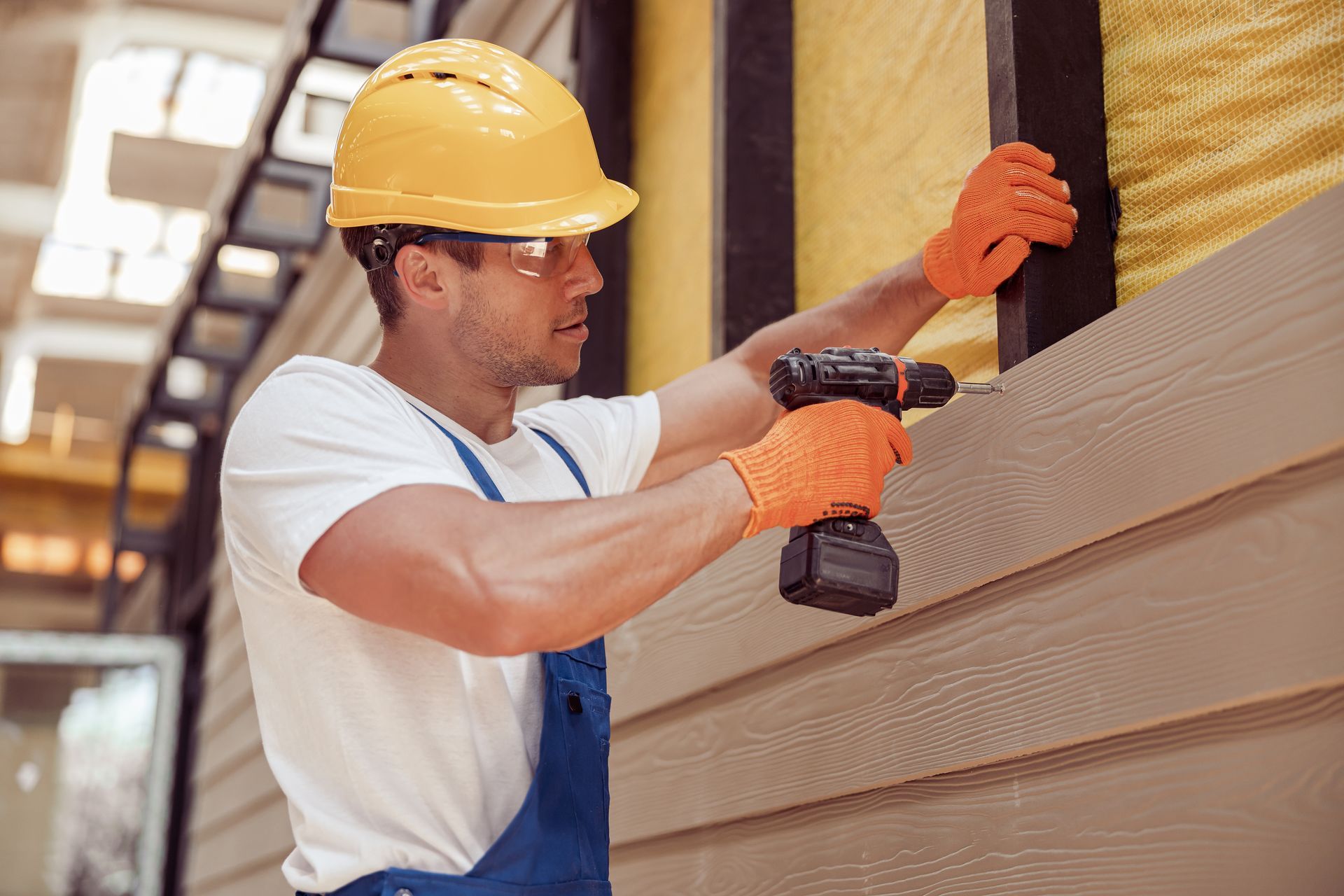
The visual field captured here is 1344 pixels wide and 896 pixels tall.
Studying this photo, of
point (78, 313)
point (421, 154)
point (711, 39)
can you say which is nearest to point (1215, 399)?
point (421, 154)

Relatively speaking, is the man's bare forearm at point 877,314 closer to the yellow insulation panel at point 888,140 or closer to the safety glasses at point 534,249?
the yellow insulation panel at point 888,140

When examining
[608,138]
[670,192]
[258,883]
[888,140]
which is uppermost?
[608,138]

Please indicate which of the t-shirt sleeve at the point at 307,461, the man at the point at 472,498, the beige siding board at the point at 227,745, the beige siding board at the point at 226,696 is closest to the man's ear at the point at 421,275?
the man at the point at 472,498

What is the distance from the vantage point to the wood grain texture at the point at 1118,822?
3.60 ft

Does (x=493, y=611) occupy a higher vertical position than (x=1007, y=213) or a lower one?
lower

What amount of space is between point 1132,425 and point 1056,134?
1.92ft

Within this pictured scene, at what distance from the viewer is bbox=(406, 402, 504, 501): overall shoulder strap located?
1.73 m

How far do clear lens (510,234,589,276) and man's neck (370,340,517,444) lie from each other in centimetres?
19

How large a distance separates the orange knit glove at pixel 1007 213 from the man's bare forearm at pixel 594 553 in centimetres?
53

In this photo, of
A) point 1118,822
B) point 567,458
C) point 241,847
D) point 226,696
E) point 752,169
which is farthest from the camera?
point 226,696

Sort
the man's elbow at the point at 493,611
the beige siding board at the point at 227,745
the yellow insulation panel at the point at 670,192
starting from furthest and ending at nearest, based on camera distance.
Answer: the beige siding board at the point at 227,745 → the yellow insulation panel at the point at 670,192 → the man's elbow at the point at 493,611

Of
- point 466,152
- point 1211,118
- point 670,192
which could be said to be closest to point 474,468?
point 466,152

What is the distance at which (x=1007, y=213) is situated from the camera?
1689 mm

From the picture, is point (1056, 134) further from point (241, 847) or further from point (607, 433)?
point (241, 847)
